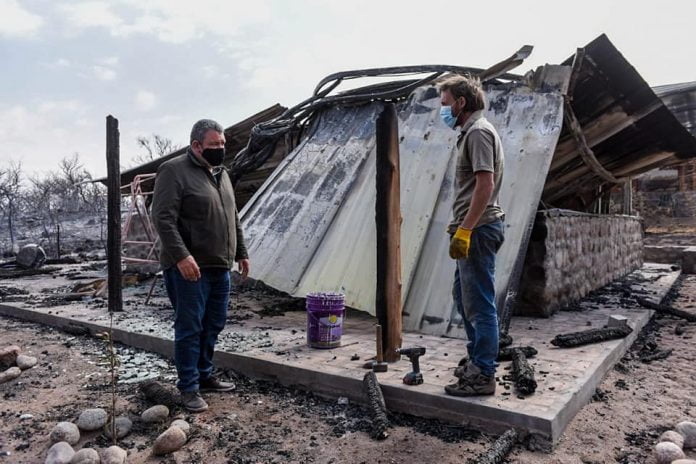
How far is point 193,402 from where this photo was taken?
341cm

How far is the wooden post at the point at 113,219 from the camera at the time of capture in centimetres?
669

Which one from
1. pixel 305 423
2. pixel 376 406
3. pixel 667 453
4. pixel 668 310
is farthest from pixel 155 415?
pixel 668 310

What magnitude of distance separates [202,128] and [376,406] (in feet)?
7.22

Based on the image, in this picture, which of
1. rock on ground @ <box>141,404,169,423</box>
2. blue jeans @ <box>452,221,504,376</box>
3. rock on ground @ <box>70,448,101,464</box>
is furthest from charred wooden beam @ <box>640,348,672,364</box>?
rock on ground @ <box>70,448,101,464</box>

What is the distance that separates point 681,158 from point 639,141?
132 cm

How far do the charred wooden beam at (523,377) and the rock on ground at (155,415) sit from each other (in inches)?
89.8

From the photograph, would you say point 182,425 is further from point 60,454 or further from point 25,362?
point 25,362

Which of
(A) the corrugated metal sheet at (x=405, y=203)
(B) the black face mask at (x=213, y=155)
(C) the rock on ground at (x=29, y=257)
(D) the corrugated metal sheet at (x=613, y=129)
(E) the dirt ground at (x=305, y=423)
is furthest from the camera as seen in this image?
(C) the rock on ground at (x=29, y=257)

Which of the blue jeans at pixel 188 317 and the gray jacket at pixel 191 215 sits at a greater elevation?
the gray jacket at pixel 191 215

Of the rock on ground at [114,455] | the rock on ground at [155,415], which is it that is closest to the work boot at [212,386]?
the rock on ground at [155,415]

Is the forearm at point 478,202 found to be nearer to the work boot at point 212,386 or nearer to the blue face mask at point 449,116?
the blue face mask at point 449,116

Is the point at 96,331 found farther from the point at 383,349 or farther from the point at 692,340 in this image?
the point at 692,340

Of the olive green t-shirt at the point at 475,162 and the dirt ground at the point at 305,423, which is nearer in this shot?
the dirt ground at the point at 305,423

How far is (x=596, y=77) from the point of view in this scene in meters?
5.64
